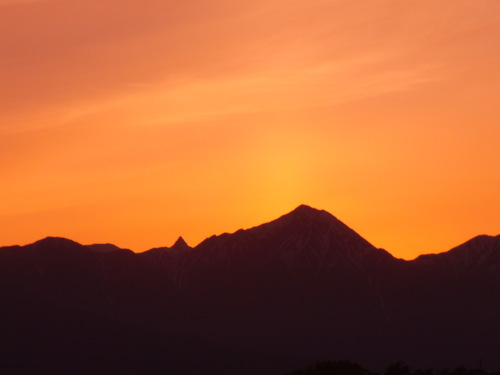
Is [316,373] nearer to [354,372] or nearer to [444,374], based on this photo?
[354,372]

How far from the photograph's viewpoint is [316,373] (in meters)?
124

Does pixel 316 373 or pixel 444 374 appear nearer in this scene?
pixel 316 373

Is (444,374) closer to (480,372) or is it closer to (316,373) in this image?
(480,372)

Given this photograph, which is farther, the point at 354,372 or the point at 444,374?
the point at 444,374

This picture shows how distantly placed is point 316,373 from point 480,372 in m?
17.7

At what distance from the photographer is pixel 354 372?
124 metres

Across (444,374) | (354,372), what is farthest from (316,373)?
(444,374)

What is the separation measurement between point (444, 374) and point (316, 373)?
689 inches

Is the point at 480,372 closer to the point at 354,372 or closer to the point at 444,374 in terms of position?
the point at 444,374

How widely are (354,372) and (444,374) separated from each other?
15.3 meters

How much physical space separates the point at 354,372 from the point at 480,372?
14.8m

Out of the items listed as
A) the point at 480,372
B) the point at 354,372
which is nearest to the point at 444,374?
the point at 480,372

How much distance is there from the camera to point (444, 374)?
135625 millimetres

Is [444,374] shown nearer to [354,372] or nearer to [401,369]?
[401,369]
